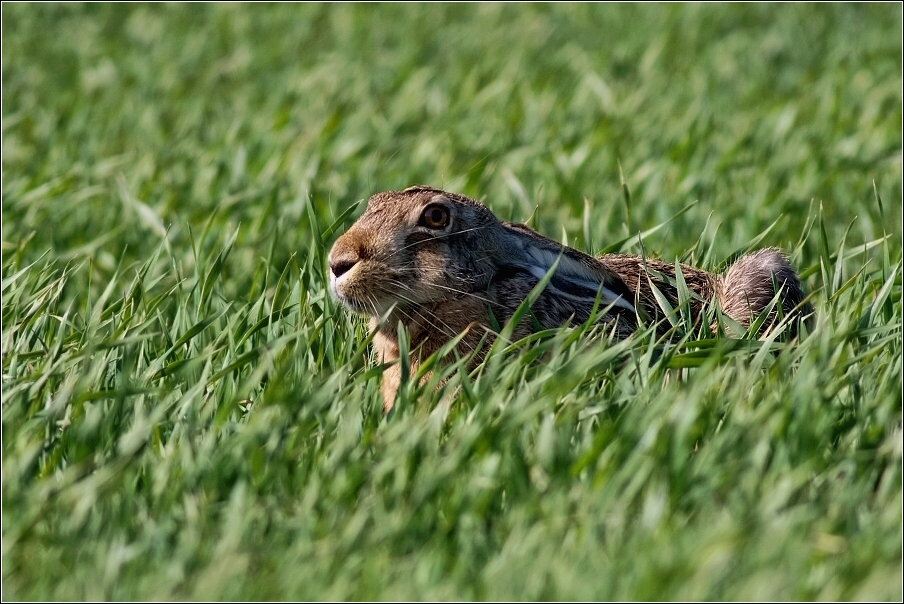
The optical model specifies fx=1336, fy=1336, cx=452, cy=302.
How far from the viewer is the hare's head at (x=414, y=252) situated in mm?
4223

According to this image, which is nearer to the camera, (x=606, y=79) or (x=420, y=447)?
(x=420, y=447)

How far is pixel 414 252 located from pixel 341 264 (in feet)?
0.79

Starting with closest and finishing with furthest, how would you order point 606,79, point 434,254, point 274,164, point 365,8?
point 434,254
point 274,164
point 606,79
point 365,8

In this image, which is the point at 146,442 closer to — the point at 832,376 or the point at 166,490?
the point at 166,490

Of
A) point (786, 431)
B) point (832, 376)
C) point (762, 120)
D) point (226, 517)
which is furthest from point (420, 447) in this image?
point (762, 120)

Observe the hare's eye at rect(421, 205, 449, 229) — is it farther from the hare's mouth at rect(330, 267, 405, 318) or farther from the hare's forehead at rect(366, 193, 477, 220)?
the hare's mouth at rect(330, 267, 405, 318)

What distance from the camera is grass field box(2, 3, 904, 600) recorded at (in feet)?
9.98

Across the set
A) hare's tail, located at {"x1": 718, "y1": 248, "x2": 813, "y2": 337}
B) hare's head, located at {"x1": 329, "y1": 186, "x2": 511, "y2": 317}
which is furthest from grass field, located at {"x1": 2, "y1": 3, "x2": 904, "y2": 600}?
hare's head, located at {"x1": 329, "y1": 186, "x2": 511, "y2": 317}

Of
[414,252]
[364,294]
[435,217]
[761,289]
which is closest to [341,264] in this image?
[364,294]

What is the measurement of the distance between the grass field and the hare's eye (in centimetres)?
44

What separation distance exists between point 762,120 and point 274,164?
3050 millimetres

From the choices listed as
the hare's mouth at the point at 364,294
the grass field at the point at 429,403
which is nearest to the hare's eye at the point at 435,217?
the hare's mouth at the point at 364,294

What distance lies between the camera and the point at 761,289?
464cm

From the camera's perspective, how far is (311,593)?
2949 mm
